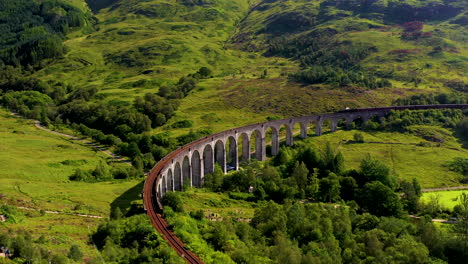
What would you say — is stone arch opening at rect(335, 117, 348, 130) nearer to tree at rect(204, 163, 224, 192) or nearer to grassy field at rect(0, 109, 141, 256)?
tree at rect(204, 163, 224, 192)

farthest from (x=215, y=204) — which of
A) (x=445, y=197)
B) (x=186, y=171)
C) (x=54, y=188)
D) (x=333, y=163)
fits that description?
(x=445, y=197)

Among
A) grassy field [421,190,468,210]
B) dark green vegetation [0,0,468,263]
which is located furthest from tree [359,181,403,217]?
grassy field [421,190,468,210]

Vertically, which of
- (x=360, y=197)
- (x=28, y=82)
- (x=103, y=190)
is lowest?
(x=360, y=197)

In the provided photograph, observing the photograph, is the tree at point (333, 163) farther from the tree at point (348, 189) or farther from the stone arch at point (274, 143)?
the stone arch at point (274, 143)

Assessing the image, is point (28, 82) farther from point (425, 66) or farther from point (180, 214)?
point (425, 66)

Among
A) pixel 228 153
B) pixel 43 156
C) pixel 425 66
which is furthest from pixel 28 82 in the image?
pixel 425 66

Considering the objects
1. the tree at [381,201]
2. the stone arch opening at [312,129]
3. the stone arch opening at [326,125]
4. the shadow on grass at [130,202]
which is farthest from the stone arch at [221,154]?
the stone arch opening at [326,125]
